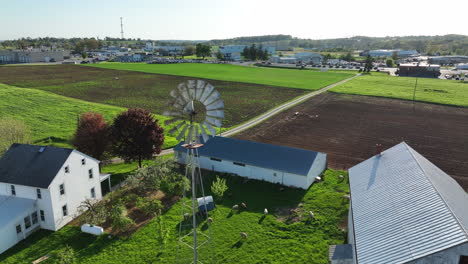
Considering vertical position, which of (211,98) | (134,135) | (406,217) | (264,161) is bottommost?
(264,161)

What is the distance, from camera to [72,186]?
34.2m

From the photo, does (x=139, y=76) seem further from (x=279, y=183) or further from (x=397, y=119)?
(x=279, y=183)

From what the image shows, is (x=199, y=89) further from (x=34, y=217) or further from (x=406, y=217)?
(x=34, y=217)

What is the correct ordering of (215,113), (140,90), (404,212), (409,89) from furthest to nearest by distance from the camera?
(409,89) < (140,90) < (215,113) < (404,212)

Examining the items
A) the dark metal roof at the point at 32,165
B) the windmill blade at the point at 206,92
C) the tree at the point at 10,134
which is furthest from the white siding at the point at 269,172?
the tree at the point at 10,134

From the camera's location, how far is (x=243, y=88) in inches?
4759

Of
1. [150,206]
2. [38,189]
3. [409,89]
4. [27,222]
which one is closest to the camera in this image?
[27,222]

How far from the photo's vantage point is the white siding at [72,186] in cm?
3225

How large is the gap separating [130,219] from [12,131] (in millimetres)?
28277

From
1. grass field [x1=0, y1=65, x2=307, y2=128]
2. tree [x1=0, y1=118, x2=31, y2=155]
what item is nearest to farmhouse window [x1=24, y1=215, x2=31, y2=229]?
tree [x1=0, y1=118, x2=31, y2=155]

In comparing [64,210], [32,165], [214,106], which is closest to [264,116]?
[64,210]

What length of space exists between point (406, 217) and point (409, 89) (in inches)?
4567

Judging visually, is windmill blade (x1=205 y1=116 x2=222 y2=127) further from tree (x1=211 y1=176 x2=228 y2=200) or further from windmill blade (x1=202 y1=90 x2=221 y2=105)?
tree (x1=211 y1=176 x2=228 y2=200)

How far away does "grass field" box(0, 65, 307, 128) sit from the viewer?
90688 millimetres
